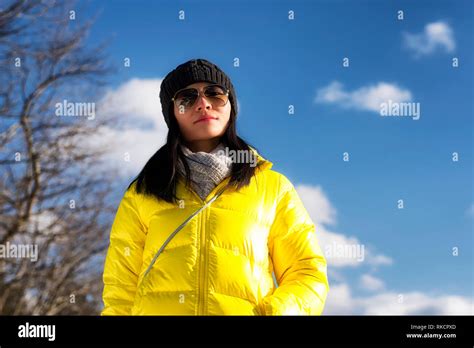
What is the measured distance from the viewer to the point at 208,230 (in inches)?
89.0

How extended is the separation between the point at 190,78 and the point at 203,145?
339 mm

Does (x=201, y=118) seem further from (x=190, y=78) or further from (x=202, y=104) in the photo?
(x=190, y=78)

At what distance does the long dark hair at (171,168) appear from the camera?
2.41 m

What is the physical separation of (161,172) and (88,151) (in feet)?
41.6

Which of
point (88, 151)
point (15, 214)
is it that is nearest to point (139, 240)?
point (15, 214)

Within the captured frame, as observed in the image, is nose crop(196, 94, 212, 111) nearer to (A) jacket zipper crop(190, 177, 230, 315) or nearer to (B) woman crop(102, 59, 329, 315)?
(B) woman crop(102, 59, 329, 315)

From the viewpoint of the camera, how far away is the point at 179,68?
273cm

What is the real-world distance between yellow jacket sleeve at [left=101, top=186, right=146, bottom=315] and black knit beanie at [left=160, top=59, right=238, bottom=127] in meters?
0.57

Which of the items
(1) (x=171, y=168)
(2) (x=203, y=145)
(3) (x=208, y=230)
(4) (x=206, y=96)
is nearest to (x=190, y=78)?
(4) (x=206, y=96)

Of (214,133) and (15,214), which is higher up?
(15,214)

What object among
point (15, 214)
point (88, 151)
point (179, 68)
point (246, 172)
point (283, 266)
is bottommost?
point (283, 266)

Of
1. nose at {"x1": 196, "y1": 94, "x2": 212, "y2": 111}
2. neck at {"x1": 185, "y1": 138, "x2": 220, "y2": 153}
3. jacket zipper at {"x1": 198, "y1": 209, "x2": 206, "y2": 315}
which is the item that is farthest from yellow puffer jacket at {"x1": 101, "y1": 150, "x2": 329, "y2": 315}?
nose at {"x1": 196, "y1": 94, "x2": 212, "y2": 111}
